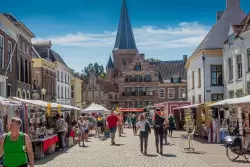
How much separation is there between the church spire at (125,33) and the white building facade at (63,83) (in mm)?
32926

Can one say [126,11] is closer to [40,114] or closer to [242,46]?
[242,46]

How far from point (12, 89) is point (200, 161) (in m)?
17.6

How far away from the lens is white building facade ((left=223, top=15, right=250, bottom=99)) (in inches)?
1064

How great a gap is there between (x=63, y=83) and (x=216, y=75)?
25.1m

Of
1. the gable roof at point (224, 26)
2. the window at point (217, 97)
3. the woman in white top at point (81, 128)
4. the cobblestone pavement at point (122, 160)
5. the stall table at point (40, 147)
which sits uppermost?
the gable roof at point (224, 26)

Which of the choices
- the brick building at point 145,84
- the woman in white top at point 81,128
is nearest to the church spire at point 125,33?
the brick building at point 145,84

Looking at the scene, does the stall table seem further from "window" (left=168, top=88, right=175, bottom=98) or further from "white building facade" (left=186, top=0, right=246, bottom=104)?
"window" (left=168, top=88, right=175, bottom=98)

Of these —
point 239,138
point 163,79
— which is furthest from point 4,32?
point 163,79

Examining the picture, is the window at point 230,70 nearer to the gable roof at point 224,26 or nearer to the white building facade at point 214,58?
the white building facade at point 214,58

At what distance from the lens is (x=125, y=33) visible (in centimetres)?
9238

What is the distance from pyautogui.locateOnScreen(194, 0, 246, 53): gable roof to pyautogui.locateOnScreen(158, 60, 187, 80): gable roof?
3926 cm

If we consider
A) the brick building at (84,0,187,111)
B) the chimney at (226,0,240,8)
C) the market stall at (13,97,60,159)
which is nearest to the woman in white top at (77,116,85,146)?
the market stall at (13,97,60,159)

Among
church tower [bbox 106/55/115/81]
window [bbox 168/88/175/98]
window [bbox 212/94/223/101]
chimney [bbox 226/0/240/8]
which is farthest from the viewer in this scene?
church tower [bbox 106/55/115/81]

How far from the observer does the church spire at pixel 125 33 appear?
3620 inches
